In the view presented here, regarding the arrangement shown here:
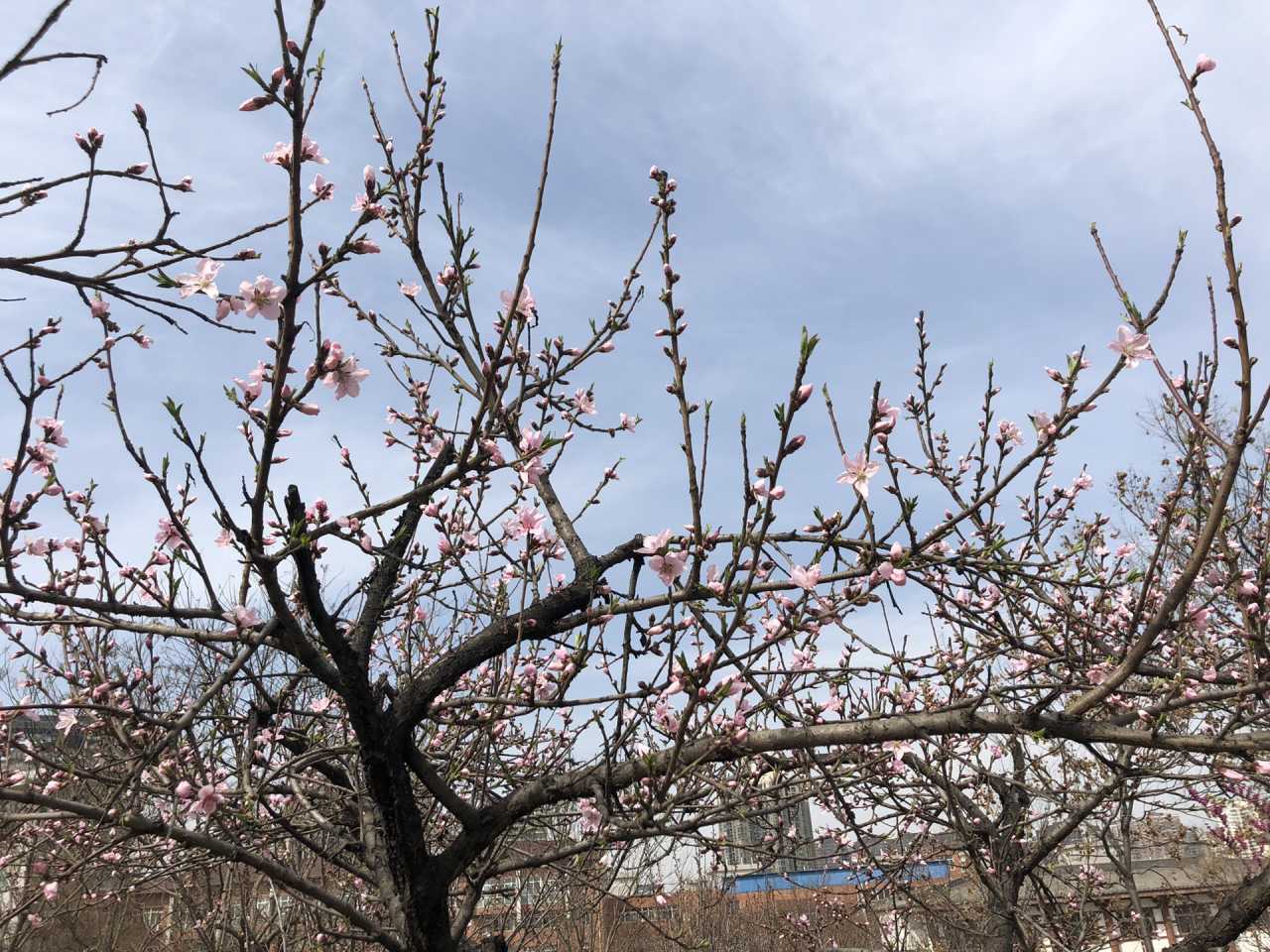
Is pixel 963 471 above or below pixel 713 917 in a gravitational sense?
above

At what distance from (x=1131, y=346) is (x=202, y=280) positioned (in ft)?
9.20

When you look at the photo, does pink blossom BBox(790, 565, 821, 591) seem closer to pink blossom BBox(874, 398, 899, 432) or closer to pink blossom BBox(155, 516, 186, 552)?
pink blossom BBox(874, 398, 899, 432)

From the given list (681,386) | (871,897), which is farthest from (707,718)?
(871,897)

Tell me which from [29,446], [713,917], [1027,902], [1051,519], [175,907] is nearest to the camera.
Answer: [29,446]

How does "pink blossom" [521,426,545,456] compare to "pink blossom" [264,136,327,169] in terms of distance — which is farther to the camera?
"pink blossom" [521,426,545,456]

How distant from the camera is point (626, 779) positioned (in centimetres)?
298

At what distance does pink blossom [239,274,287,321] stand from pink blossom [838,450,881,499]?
1750 mm

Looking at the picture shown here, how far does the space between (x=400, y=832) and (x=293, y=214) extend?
7.32ft

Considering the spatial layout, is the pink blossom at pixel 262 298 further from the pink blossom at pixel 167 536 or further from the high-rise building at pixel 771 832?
the high-rise building at pixel 771 832

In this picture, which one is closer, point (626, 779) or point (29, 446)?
point (626, 779)

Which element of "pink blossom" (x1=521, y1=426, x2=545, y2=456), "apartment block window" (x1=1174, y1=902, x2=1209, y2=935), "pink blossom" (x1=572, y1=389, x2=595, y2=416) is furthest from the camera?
"apartment block window" (x1=1174, y1=902, x2=1209, y2=935)

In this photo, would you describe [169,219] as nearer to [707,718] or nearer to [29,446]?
[29,446]

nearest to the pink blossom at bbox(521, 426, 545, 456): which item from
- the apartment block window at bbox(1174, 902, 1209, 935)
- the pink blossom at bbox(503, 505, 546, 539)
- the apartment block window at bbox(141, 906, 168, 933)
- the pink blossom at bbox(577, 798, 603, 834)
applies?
the pink blossom at bbox(503, 505, 546, 539)

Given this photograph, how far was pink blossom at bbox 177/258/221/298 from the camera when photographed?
252 centimetres
